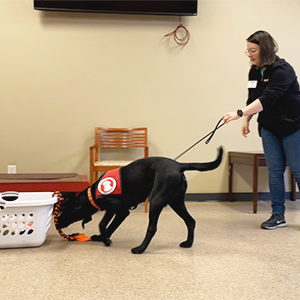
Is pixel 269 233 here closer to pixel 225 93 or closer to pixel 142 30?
pixel 225 93

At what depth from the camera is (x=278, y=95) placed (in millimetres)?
2014

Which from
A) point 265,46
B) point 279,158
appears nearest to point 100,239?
point 279,158

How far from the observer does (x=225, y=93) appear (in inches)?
132

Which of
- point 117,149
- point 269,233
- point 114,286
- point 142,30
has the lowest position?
point 269,233

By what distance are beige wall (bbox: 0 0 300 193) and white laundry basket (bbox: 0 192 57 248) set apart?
1503mm

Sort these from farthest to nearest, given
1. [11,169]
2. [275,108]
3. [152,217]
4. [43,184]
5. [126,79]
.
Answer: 1. [126,79]
2. [11,169]
3. [43,184]
4. [275,108]
5. [152,217]

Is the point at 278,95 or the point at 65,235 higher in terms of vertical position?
the point at 278,95

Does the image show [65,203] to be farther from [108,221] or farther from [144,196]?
[144,196]

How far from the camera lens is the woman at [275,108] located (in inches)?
79.8

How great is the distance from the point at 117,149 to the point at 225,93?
1.24 metres

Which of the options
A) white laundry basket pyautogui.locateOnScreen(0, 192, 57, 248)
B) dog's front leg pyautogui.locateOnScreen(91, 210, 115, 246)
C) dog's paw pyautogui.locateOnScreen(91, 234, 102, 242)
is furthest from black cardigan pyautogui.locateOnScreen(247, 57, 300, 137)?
white laundry basket pyautogui.locateOnScreen(0, 192, 57, 248)

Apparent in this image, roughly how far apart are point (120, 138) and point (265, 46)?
5.27 feet

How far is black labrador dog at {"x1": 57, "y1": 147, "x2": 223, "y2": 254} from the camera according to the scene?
65.6 inches

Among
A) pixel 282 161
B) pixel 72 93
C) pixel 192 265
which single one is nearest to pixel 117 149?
pixel 72 93
